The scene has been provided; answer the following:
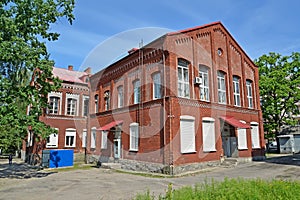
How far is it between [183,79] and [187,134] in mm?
3835

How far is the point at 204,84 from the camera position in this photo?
57.0 ft

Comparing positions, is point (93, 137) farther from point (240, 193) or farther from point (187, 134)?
point (240, 193)

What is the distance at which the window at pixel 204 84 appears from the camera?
1691 cm

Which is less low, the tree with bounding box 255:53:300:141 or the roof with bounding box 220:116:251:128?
the tree with bounding box 255:53:300:141

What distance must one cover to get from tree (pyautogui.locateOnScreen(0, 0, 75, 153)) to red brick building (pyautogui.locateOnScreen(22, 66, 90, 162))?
1137 cm

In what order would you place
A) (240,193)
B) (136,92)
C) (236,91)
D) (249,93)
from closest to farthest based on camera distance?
(240,193)
(136,92)
(236,91)
(249,93)

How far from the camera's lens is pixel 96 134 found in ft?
76.0

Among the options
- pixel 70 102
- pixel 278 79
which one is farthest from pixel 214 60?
pixel 70 102

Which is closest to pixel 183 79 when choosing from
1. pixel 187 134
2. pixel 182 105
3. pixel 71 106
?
pixel 182 105

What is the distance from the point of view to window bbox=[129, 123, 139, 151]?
16938 mm

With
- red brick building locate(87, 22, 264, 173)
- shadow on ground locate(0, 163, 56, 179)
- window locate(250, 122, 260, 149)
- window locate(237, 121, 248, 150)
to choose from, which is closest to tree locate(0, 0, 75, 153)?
shadow on ground locate(0, 163, 56, 179)

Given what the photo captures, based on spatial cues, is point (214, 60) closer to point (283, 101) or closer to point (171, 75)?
point (171, 75)

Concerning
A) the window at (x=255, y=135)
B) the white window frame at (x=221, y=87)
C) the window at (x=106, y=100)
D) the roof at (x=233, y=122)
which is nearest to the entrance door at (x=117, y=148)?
the window at (x=106, y=100)

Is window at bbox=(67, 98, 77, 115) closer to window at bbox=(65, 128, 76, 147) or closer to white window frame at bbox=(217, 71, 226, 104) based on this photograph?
window at bbox=(65, 128, 76, 147)
